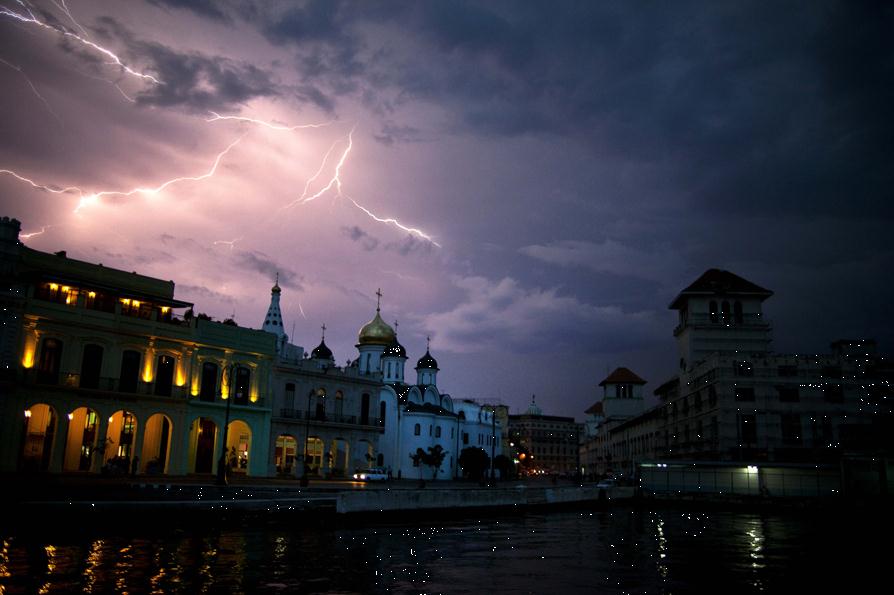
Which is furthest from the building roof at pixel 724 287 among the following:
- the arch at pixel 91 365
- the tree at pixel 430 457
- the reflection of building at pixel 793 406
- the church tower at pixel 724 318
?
the arch at pixel 91 365

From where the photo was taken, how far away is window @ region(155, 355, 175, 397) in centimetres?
4594

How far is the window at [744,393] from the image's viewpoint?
58188mm

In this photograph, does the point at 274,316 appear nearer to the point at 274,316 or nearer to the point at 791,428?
the point at 274,316

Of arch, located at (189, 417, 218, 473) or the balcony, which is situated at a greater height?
the balcony

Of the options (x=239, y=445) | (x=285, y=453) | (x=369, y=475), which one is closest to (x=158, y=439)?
(x=239, y=445)

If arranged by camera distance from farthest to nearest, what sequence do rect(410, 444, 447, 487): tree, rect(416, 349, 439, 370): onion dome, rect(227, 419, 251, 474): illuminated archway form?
rect(416, 349, 439, 370): onion dome → rect(410, 444, 447, 487): tree → rect(227, 419, 251, 474): illuminated archway

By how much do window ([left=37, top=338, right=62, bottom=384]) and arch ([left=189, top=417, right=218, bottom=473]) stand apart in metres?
9.83

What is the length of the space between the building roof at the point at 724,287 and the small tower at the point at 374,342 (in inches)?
1394

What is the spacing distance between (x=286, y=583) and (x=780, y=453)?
1987 inches

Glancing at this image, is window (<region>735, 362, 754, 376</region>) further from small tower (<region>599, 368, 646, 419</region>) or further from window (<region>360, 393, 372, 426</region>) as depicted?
small tower (<region>599, 368, 646, 419</region>)

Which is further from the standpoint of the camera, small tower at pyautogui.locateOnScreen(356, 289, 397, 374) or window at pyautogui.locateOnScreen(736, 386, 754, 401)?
small tower at pyautogui.locateOnScreen(356, 289, 397, 374)

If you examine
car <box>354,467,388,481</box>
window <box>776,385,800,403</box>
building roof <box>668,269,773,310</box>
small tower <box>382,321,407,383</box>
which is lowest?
car <box>354,467,388,481</box>

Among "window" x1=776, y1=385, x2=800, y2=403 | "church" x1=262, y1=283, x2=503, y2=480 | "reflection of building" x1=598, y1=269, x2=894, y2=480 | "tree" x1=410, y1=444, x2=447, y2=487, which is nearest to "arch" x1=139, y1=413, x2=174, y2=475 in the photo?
"church" x1=262, y1=283, x2=503, y2=480

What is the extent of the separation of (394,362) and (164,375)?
41.3m
